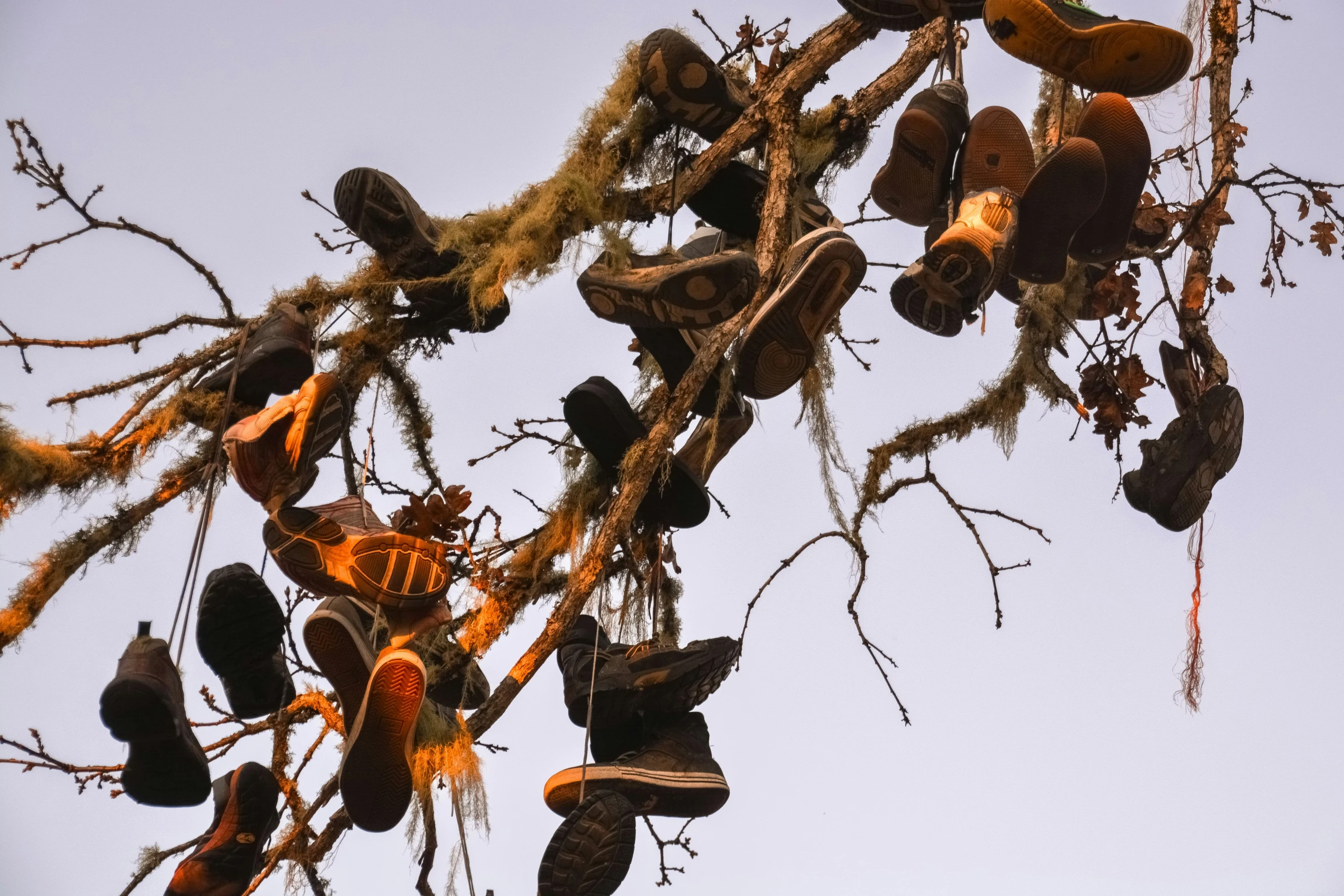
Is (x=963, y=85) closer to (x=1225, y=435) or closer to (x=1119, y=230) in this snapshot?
(x=1119, y=230)

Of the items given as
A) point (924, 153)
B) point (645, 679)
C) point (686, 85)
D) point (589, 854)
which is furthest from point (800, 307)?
point (589, 854)

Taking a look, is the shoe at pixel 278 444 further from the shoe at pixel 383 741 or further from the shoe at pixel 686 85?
the shoe at pixel 686 85

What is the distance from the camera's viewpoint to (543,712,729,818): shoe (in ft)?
11.4

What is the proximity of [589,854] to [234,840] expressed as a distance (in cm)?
77

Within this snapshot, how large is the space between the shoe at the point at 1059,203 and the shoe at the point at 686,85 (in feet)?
3.12

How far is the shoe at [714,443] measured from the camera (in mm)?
4309

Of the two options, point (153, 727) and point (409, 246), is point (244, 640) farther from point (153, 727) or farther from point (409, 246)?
point (409, 246)

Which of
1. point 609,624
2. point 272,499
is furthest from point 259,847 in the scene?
point 609,624

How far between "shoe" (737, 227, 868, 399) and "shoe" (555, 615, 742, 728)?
68 cm

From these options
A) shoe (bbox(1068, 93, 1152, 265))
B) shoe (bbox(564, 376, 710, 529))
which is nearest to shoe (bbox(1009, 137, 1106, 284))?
shoe (bbox(1068, 93, 1152, 265))

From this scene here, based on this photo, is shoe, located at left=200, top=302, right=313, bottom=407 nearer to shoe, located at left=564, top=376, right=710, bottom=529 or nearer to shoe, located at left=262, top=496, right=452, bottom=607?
shoe, located at left=262, top=496, right=452, bottom=607

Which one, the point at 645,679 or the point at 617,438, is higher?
the point at 617,438

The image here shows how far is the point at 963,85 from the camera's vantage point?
3.98m

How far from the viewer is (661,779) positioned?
138 inches
